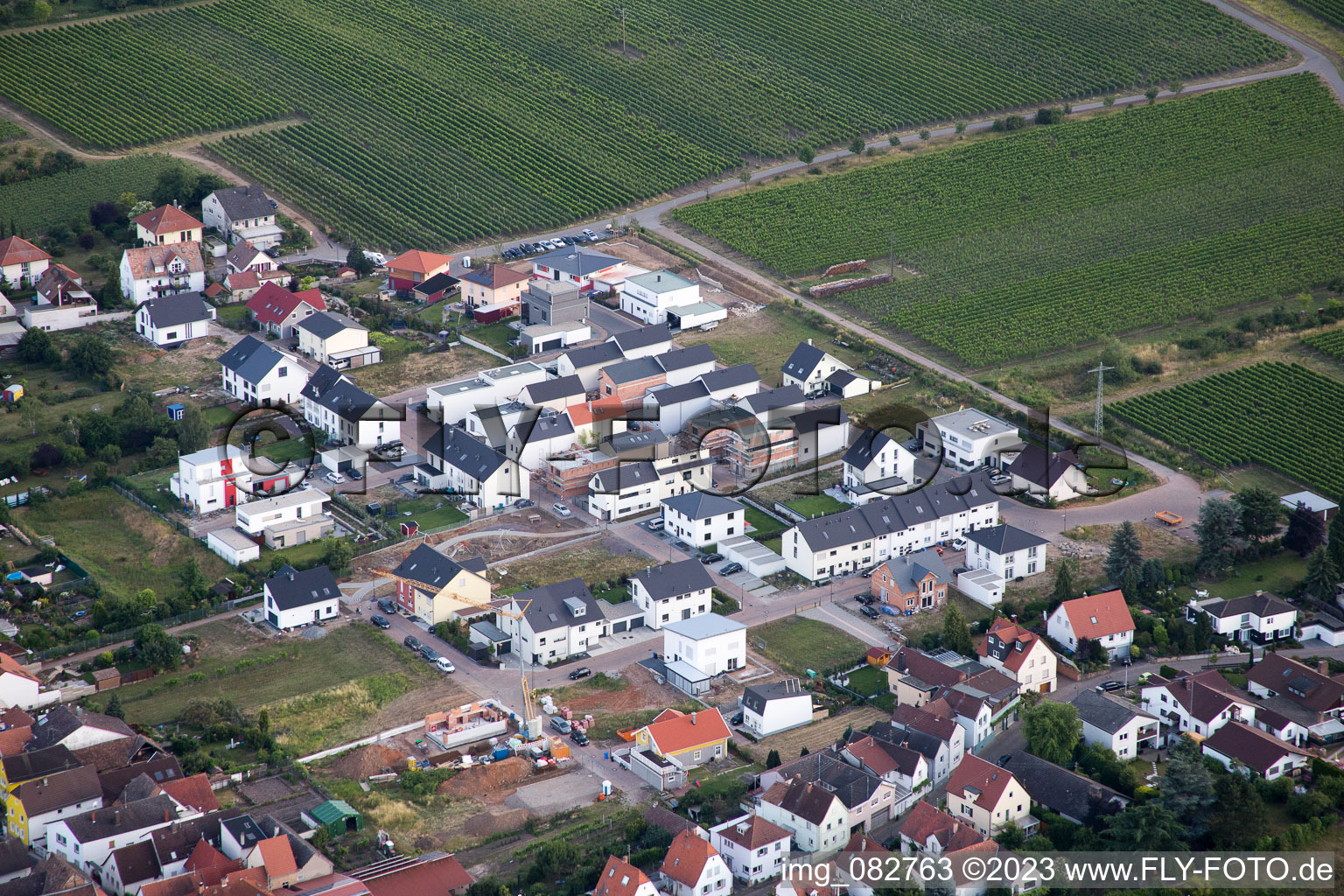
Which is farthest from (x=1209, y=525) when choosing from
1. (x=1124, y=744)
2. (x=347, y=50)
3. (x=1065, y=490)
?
(x=347, y=50)

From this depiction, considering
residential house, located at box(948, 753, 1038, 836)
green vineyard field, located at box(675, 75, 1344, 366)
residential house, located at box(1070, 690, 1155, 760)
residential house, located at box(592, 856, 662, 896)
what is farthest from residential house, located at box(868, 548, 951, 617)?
green vineyard field, located at box(675, 75, 1344, 366)

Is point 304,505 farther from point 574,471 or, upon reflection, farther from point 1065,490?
point 1065,490

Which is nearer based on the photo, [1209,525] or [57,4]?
[1209,525]

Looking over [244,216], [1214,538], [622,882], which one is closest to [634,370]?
[1214,538]

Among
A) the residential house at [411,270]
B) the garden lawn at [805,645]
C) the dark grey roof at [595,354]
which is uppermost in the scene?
the residential house at [411,270]

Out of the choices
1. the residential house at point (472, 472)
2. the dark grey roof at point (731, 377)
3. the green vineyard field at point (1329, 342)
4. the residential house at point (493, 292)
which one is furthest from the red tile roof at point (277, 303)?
the green vineyard field at point (1329, 342)

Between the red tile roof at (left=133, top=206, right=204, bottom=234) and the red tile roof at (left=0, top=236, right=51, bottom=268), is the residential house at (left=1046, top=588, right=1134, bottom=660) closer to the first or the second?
the red tile roof at (left=133, top=206, right=204, bottom=234)

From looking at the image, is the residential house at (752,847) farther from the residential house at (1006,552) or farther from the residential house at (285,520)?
the residential house at (285,520)
